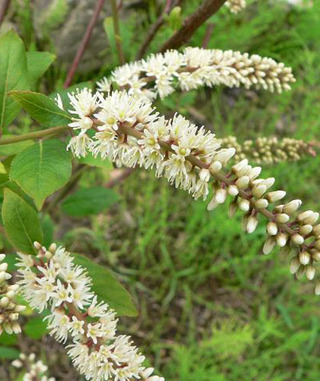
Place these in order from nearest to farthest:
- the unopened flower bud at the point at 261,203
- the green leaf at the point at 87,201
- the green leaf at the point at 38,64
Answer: the unopened flower bud at the point at 261,203, the green leaf at the point at 38,64, the green leaf at the point at 87,201

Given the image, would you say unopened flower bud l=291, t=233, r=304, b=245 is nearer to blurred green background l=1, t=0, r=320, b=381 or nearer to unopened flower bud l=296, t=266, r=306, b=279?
unopened flower bud l=296, t=266, r=306, b=279

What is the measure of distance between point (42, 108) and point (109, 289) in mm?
478

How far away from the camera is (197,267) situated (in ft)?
9.62

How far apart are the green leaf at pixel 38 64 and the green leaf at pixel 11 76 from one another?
0.57 ft

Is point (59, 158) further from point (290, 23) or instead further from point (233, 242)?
point (290, 23)

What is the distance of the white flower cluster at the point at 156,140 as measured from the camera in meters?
0.97

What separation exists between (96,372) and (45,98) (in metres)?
0.62

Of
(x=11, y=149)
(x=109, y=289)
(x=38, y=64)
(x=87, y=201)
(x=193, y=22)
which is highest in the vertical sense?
(x=193, y=22)

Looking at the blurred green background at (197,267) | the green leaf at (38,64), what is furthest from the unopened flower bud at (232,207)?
the blurred green background at (197,267)

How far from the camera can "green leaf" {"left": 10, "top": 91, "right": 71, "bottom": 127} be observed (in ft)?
3.64

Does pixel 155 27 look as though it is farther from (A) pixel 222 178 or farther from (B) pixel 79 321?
(B) pixel 79 321

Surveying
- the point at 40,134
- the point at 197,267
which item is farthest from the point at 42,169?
the point at 197,267

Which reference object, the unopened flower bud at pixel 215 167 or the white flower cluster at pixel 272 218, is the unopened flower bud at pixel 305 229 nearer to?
the white flower cluster at pixel 272 218

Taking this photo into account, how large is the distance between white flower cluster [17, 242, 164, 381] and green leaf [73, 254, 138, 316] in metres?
0.07
